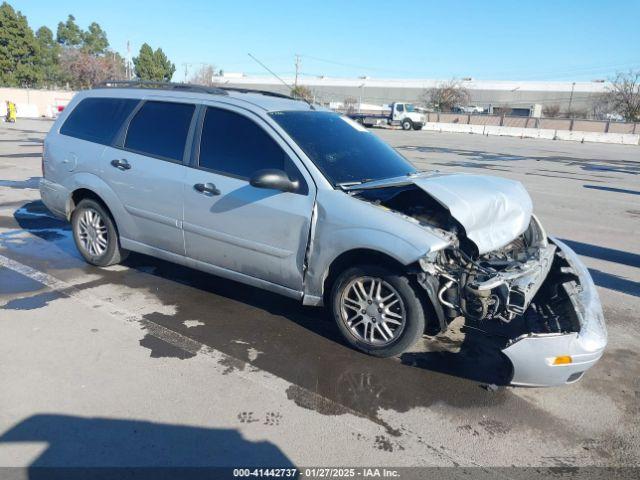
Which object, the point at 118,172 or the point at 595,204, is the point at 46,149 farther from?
the point at 595,204

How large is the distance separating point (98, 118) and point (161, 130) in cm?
105

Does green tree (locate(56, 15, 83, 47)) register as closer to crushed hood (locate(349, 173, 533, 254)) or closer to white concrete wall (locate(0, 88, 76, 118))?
white concrete wall (locate(0, 88, 76, 118))

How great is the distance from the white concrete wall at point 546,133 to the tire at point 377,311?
44343 millimetres

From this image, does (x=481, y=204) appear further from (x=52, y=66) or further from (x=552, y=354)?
(x=52, y=66)

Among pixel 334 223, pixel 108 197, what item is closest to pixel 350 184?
pixel 334 223

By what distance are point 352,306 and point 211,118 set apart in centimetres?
212

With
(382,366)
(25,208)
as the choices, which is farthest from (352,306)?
(25,208)

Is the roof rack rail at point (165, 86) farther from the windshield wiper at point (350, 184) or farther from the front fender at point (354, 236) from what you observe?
the front fender at point (354, 236)

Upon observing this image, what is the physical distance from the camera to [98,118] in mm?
5496

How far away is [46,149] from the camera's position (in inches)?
229

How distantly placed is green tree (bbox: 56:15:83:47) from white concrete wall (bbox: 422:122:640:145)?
7204 centimetres

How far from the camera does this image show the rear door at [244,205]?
4.07 meters

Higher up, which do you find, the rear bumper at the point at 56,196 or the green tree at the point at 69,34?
the green tree at the point at 69,34

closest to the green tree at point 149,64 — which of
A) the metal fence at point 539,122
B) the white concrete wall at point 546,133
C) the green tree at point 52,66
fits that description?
the green tree at point 52,66
